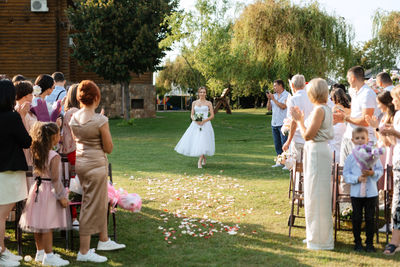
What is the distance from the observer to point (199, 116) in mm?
12797

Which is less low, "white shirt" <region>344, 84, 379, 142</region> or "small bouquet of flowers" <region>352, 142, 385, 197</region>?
"white shirt" <region>344, 84, 379, 142</region>

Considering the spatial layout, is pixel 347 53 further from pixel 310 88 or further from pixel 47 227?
pixel 47 227

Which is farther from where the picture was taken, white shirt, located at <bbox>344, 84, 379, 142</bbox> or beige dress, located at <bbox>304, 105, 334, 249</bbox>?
white shirt, located at <bbox>344, 84, 379, 142</bbox>

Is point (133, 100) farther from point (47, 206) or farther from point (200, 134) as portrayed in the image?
point (47, 206)

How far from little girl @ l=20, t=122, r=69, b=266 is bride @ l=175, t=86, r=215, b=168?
735cm

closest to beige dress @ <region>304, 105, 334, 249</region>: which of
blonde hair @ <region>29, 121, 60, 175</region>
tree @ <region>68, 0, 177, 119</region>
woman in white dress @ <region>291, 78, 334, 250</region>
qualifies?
woman in white dress @ <region>291, 78, 334, 250</region>

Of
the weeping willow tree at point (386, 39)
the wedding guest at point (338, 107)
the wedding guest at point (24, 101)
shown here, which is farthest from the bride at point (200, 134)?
the weeping willow tree at point (386, 39)

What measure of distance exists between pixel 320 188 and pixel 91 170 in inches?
114

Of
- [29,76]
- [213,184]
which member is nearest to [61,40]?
[29,76]

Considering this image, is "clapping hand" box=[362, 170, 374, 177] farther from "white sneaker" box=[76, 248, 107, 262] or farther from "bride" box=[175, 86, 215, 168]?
"bride" box=[175, 86, 215, 168]

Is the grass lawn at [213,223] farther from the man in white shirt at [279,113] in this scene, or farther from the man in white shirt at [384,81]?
the man in white shirt at [384,81]

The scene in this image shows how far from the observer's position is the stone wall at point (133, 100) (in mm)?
40812

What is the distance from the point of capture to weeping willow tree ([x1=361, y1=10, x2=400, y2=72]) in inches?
1221

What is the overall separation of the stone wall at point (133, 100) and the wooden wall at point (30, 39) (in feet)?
21.3
